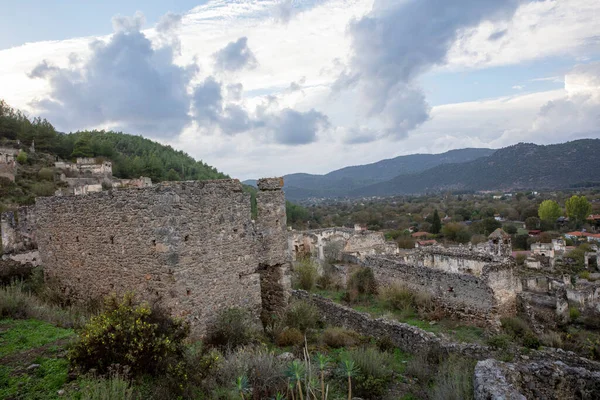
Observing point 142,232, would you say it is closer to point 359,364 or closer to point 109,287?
point 109,287

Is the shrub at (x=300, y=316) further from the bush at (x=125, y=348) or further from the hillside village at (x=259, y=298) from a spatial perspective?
the bush at (x=125, y=348)

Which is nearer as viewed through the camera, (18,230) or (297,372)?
(297,372)

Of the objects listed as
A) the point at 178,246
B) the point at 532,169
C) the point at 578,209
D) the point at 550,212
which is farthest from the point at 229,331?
the point at 532,169

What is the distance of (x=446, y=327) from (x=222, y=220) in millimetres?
7845

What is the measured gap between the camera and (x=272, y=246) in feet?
31.4

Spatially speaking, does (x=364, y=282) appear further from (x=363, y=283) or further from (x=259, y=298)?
(x=259, y=298)

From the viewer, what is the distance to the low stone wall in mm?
4922

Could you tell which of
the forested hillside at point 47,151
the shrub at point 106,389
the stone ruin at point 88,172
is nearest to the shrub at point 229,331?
the shrub at point 106,389

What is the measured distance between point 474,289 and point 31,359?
11413 mm

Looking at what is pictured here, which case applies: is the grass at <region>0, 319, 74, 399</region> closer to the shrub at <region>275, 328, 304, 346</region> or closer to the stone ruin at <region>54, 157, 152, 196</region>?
the shrub at <region>275, 328, 304, 346</region>

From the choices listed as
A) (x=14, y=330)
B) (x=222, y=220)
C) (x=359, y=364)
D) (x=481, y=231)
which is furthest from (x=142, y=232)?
(x=481, y=231)

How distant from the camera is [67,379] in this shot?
205 inches

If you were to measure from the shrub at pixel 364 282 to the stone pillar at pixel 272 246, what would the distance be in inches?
267

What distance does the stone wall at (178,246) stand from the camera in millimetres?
7246
